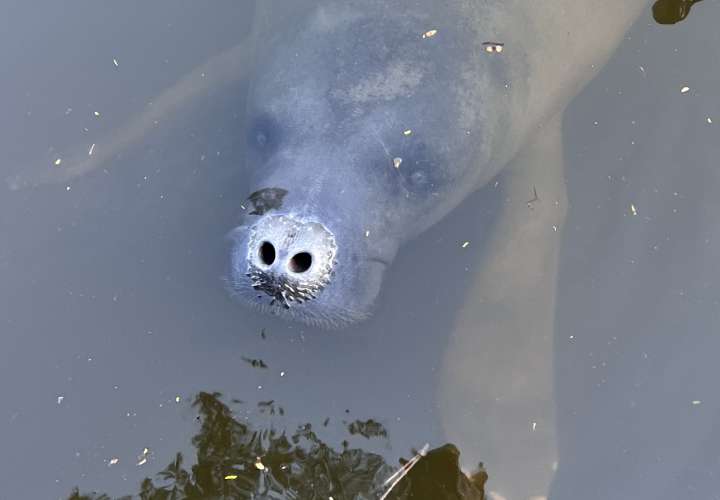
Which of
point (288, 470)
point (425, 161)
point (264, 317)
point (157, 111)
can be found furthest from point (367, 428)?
point (157, 111)

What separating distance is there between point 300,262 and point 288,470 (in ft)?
5.16

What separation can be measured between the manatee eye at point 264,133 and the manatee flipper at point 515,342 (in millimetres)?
1713

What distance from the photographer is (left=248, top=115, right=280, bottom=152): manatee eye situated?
4398 mm

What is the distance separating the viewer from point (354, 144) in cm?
418

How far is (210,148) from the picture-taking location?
5293 millimetres

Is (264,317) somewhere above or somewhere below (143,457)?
above

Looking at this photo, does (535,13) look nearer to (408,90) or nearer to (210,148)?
(408,90)

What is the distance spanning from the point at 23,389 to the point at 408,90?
3018 mm

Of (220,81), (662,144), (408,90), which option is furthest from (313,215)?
(662,144)

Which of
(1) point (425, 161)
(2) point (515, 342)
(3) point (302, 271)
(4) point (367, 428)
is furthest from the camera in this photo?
(2) point (515, 342)

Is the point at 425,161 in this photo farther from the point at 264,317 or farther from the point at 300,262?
the point at 264,317

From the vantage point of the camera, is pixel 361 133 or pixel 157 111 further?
pixel 157 111

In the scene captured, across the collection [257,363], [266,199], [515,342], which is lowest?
[257,363]

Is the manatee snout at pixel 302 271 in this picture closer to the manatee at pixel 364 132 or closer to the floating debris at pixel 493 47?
the manatee at pixel 364 132
